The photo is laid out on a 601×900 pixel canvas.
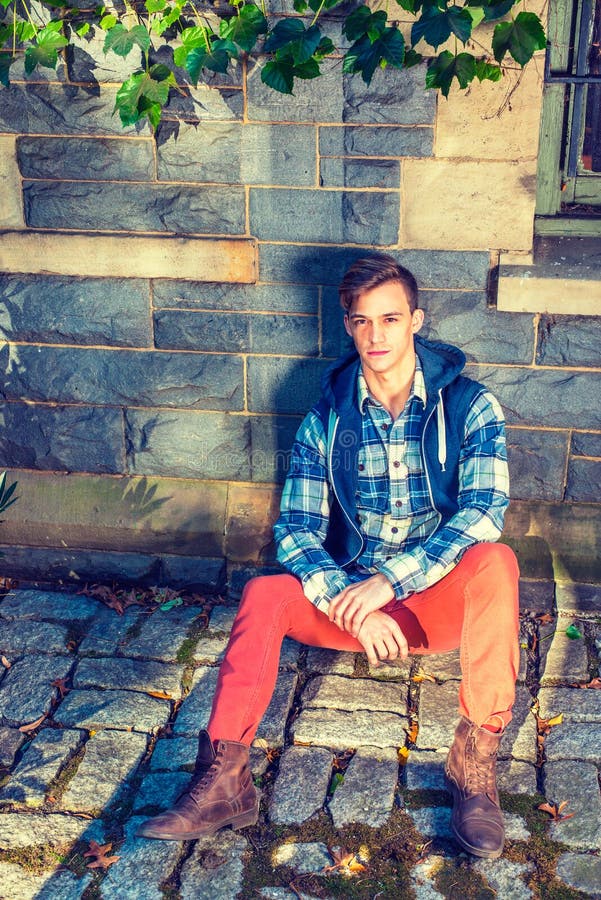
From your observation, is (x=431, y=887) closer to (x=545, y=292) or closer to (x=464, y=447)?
(x=464, y=447)

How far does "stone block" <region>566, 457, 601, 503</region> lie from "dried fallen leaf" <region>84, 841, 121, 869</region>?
2.52m

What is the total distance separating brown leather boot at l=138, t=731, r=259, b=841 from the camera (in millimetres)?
2979

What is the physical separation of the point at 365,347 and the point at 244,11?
1.41 metres

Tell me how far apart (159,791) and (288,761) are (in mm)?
466

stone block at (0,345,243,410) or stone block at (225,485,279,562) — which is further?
stone block at (225,485,279,562)

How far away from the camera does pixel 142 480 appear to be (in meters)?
4.66

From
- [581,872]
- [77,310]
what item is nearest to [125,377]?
[77,310]

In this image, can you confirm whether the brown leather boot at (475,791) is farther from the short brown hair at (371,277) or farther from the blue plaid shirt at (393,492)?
the short brown hair at (371,277)

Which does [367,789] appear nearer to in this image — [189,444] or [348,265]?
[189,444]

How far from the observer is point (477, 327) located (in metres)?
4.22

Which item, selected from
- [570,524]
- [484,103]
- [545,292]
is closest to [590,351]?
[545,292]

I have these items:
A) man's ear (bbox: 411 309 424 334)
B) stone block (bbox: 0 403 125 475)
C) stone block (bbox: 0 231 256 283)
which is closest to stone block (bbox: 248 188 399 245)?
stone block (bbox: 0 231 256 283)

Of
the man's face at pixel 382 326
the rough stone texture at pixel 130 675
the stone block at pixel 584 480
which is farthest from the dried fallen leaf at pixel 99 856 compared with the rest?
the stone block at pixel 584 480

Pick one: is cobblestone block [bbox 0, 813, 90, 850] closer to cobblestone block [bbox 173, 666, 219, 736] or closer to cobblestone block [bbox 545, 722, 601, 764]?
cobblestone block [bbox 173, 666, 219, 736]
